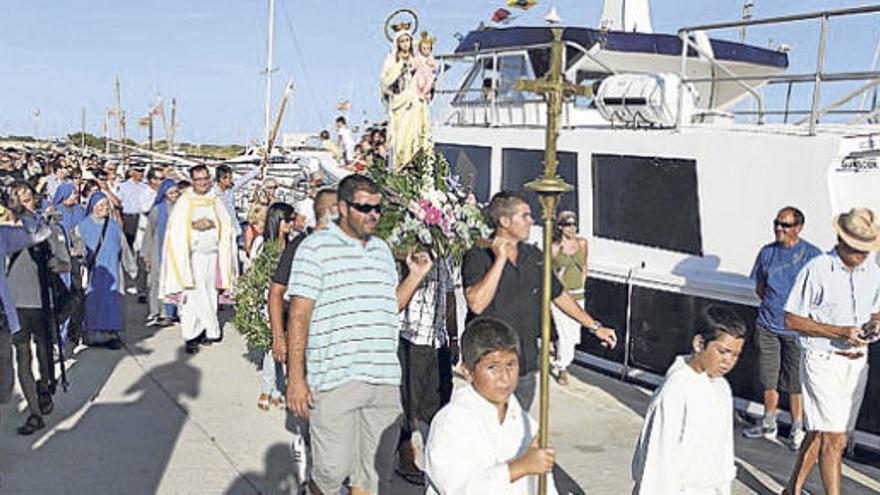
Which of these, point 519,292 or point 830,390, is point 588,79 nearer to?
point 830,390

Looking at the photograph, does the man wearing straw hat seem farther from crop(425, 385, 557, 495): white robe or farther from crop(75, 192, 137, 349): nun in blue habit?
crop(75, 192, 137, 349): nun in blue habit

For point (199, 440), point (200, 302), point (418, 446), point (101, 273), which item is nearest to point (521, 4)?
point (200, 302)

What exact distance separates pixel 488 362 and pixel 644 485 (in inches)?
38.9

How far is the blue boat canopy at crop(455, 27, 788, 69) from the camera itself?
974 cm

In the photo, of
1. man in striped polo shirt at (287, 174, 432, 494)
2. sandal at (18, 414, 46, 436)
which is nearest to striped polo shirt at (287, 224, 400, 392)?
man in striped polo shirt at (287, 174, 432, 494)

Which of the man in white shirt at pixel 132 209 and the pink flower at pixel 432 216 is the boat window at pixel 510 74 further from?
the pink flower at pixel 432 216

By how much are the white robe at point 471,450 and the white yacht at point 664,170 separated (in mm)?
4268

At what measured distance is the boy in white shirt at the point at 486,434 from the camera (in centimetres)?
280

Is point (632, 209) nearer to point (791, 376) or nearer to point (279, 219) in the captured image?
point (791, 376)

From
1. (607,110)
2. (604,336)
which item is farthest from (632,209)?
(604,336)

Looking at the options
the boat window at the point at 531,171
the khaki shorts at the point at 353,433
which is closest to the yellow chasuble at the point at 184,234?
the boat window at the point at 531,171

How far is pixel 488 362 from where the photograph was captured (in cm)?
295

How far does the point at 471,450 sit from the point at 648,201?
18.8ft

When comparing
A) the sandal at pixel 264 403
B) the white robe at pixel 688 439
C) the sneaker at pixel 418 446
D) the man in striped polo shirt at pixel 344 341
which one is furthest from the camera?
the sandal at pixel 264 403
